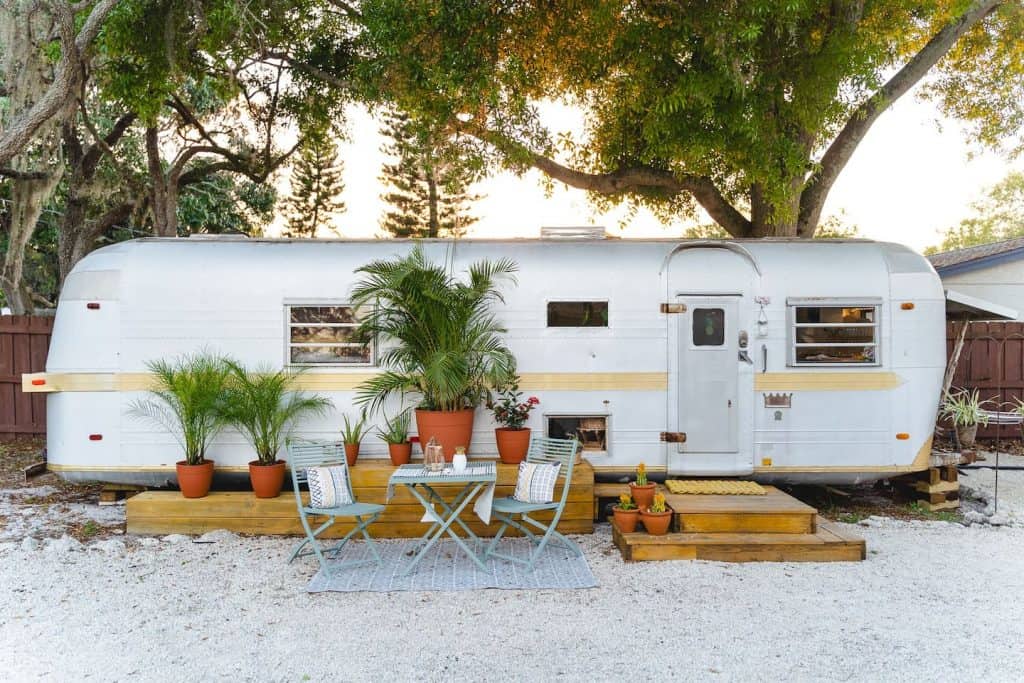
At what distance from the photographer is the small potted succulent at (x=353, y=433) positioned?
6578 millimetres

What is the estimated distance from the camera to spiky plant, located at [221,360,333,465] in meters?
6.35

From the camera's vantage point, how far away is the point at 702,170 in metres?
10.1

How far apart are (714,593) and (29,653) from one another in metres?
4.26

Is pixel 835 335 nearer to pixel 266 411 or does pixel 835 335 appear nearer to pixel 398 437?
pixel 398 437

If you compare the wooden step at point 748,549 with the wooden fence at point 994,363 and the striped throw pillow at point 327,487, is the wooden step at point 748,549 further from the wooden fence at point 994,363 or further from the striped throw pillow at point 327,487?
the wooden fence at point 994,363

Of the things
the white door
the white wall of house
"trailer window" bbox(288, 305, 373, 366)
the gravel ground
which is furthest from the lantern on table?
the white wall of house

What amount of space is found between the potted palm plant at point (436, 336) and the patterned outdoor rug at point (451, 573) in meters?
1.01

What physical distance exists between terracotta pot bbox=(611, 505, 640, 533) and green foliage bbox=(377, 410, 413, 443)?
2070mm

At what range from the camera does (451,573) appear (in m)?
5.39

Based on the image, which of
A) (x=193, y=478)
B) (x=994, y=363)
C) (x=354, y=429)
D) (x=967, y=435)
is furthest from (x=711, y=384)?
(x=994, y=363)

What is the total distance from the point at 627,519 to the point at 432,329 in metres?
2.40

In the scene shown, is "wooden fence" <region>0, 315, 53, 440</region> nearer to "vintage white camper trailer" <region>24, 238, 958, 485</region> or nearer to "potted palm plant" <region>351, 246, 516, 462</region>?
"vintage white camper trailer" <region>24, 238, 958, 485</region>

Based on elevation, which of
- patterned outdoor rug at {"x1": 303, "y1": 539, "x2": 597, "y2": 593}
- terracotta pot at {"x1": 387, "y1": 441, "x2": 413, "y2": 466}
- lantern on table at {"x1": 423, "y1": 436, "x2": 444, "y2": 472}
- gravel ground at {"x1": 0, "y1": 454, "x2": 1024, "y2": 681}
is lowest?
gravel ground at {"x1": 0, "y1": 454, "x2": 1024, "y2": 681}

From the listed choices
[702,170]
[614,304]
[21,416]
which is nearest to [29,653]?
[614,304]
